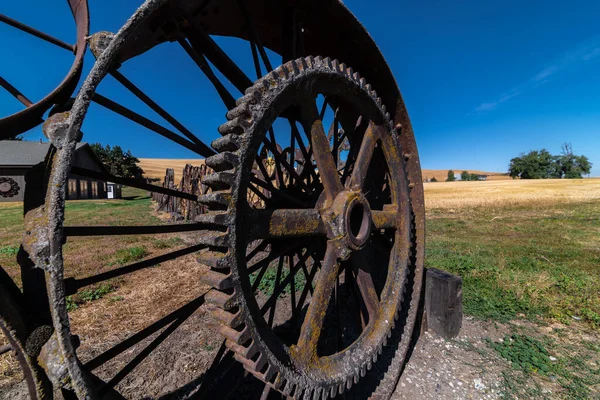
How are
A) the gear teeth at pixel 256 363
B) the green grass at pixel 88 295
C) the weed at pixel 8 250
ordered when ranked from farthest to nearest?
the weed at pixel 8 250
the green grass at pixel 88 295
the gear teeth at pixel 256 363

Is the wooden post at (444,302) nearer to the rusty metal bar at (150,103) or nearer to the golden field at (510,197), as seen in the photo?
the rusty metal bar at (150,103)

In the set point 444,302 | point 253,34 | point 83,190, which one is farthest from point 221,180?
point 83,190

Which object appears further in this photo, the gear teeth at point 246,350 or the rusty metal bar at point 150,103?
the rusty metal bar at point 150,103

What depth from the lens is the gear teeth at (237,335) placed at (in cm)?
153

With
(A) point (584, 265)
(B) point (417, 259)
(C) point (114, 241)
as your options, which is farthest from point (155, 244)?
(A) point (584, 265)

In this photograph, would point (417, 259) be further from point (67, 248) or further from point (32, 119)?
point (67, 248)

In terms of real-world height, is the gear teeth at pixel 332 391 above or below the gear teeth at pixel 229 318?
below

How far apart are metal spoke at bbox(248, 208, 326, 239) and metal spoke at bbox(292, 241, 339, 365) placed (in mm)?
227

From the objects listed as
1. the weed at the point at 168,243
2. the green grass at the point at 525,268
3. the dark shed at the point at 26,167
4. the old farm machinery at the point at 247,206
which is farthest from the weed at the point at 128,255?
the dark shed at the point at 26,167

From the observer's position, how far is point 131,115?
194 centimetres

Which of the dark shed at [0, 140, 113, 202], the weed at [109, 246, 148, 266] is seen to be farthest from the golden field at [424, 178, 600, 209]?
the dark shed at [0, 140, 113, 202]

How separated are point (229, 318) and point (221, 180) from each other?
27.3 inches

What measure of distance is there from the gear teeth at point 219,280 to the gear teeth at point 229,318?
0.16 meters

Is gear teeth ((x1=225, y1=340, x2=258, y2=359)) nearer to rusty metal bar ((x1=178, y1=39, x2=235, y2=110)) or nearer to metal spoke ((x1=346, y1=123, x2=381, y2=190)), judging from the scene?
metal spoke ((x1=346, y1=123, x2=381, y2=190))
